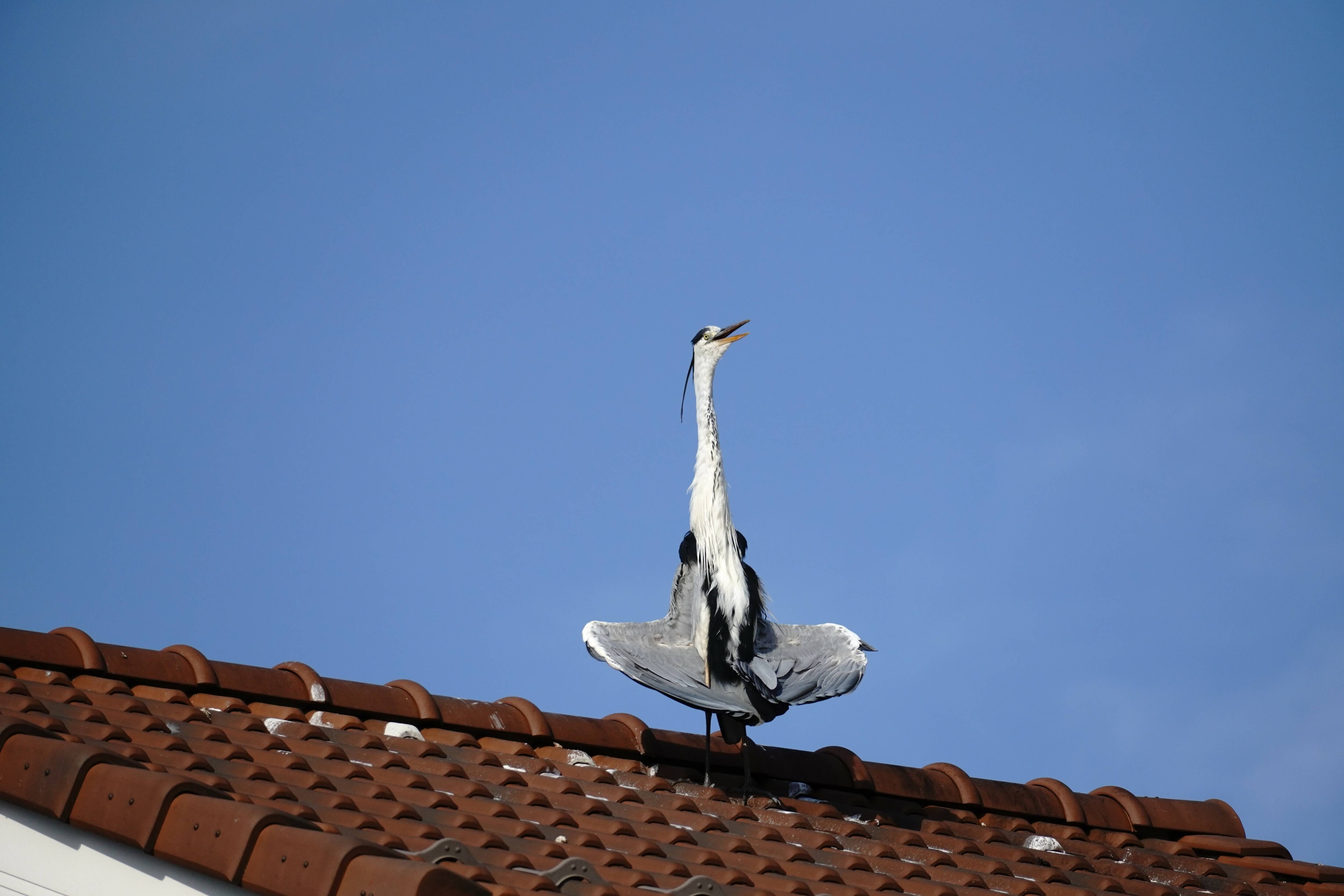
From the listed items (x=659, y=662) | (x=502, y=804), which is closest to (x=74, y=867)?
(x=502, y=804)

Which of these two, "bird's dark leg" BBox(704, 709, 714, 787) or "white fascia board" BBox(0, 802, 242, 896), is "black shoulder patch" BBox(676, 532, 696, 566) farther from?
"white fascia board" BBox(0, 802, 242, 896)

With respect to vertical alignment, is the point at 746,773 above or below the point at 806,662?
below

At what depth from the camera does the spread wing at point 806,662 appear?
6.01 m

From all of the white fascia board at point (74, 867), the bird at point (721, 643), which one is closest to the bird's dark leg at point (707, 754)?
the bird at point (721, 643)

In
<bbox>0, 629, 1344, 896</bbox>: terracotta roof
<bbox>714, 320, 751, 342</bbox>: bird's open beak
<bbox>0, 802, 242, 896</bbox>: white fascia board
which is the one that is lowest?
<bbox>0, 802, 242, 896</bbox>: white fascia board

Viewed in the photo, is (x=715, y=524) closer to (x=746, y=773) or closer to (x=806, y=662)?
(x=806, y=662)

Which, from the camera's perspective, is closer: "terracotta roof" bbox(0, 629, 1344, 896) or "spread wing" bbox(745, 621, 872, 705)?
"terracotta roof" bbox(0, 629, 1344, 896)

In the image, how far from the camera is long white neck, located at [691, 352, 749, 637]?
246 inches

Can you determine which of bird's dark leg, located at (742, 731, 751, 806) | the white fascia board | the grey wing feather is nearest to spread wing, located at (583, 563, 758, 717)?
the grey wing feather

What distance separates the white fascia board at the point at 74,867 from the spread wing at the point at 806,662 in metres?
2.94

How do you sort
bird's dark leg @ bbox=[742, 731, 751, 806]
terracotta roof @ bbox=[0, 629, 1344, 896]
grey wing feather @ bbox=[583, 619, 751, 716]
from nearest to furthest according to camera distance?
terracotta roof @ bbox=[0, 629, 1344, 896] → grey wing feather @ bbox=[583, 619, 751, 716] → bird's dark leg @ bbox=[742, 731, 751, 806]

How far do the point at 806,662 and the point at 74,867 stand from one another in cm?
352

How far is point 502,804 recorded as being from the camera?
189 inches

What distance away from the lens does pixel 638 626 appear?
631 cm
